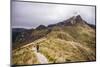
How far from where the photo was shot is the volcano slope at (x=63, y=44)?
2.40 meters

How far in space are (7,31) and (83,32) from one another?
104 centimetres

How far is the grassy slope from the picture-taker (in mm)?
2402

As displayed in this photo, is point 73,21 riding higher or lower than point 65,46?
higher

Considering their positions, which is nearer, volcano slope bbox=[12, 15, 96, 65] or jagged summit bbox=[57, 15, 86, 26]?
volcano slope bbox=[12, 15, 96, 65]

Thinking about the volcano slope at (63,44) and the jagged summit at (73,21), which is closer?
the volcano slope at (63,44)

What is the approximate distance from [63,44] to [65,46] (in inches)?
1.5

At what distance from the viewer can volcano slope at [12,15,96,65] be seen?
2.40 m

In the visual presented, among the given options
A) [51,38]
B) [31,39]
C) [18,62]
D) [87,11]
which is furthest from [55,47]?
[87,11]

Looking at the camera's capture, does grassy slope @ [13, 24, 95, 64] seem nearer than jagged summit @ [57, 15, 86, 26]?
Yes

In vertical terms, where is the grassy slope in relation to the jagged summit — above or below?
below

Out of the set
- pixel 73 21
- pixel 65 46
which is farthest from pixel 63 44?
pixel 73 21

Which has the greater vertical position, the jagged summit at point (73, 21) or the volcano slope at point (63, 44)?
the jagged summit at point (73, 21)

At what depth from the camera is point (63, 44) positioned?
2.57m

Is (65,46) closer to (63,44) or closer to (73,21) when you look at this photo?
(63,44)
